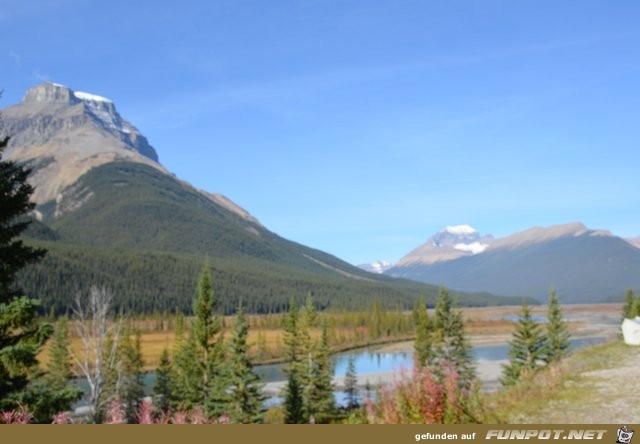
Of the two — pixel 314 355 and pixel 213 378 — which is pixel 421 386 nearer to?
pixel 213 378

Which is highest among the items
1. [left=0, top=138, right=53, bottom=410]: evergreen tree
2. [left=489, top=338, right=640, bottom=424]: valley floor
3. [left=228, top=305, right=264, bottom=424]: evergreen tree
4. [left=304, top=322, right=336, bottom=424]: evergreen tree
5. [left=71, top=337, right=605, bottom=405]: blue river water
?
[left=0, top=138, right=53, bottom=410]: evergreen tree

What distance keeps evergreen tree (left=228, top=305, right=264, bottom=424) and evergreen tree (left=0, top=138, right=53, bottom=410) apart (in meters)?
23.1

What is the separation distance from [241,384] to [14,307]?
25557 millimetres

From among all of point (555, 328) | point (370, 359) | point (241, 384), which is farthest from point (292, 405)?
point (370, 359)

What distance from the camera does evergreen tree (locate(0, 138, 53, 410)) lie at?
15.5 meters

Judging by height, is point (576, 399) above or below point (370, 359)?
above

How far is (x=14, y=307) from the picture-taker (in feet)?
51.4

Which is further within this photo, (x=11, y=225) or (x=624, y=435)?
(x=11, y=225)

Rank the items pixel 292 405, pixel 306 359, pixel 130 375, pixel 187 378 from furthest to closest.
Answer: pixel 130 375 < pixel 306 359 < pixel 187 378 < pixel 292 405

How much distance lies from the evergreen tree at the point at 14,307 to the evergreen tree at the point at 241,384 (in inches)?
909

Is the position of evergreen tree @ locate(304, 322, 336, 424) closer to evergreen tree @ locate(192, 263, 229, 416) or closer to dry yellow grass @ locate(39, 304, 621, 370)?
evergreen tree @ locate(192, 263, 229, 416)

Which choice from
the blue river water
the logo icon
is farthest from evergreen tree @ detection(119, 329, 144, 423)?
the logo icon

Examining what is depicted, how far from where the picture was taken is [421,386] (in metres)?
9.84

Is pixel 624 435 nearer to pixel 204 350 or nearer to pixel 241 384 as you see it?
pixel 241 384
